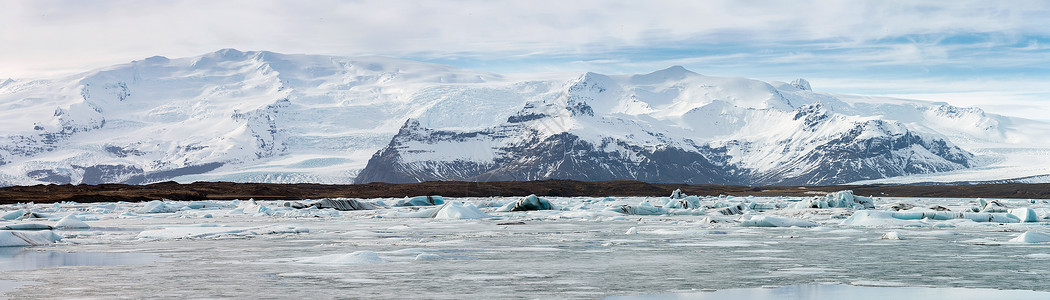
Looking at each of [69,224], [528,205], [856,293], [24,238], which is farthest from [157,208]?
[856,293]

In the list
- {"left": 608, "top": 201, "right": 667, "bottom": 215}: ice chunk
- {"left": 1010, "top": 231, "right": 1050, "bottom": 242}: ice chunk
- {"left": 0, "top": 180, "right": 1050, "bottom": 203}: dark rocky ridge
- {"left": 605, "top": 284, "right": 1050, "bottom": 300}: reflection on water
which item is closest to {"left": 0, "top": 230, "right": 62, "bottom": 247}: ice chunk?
{"left": 605, "top": 284, "right": 1050, "bottom": 300}: reflection on water

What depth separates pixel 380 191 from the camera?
127500 millimetres

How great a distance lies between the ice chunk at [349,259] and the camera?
57.5 feet

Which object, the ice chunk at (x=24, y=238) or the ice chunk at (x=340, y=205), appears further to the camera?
the ice chunk at (x=340, y=205)

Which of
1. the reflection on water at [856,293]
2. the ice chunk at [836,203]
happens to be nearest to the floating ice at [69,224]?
the reflection on water at [856,293]

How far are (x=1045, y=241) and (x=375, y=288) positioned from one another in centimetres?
1762

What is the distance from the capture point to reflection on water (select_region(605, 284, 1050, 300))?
40.9ft

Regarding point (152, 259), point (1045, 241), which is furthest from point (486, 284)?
point (1045, 241)

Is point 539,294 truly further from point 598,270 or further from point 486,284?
point 598,270

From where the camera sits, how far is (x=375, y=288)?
13.4 metres

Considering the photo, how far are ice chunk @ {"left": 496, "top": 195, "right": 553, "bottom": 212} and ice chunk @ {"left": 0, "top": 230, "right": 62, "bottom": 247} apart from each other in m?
31.4

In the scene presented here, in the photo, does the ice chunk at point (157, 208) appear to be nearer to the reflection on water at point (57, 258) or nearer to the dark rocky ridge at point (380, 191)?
the dark rocky ridge at point (380, 191)

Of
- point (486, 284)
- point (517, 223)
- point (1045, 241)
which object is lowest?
point (517, 223)

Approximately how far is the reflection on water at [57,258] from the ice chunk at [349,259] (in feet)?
9.72
